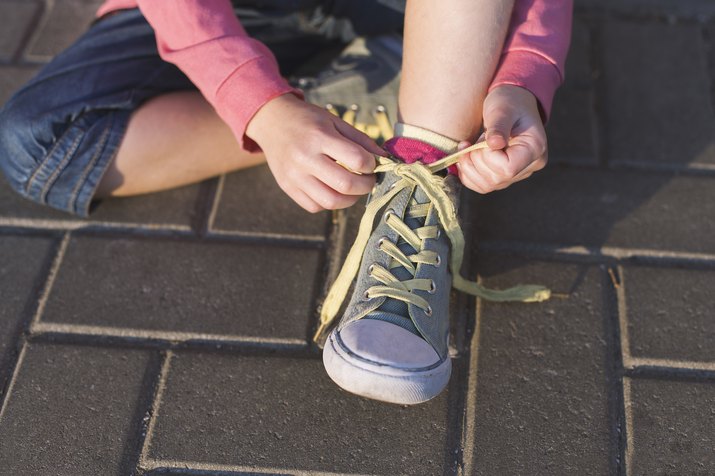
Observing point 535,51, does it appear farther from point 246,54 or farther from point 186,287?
point 186,287

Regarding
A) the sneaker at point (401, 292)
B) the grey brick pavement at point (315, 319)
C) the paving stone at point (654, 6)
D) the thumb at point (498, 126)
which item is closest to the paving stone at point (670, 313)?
the grey brick pavement at point (315, 319)

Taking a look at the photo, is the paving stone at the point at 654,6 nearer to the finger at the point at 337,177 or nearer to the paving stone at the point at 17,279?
the finger at the point at 337,177

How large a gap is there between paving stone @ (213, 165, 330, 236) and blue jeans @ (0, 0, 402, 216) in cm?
21

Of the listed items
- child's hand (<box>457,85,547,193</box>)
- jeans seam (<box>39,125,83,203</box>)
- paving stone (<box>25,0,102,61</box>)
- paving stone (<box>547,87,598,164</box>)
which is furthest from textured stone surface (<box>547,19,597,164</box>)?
paving stone (<box>25,0,102,61</box>)

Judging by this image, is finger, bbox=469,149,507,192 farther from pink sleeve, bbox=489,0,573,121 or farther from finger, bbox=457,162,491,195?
pink sleeve, bbox=489,0,573,121

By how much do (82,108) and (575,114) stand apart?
955 millimetres

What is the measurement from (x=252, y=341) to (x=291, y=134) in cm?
34

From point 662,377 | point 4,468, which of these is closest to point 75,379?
point 4,468

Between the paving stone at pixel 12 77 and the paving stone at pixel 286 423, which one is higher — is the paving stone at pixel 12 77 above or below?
above

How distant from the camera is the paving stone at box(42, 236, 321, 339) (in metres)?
1.29

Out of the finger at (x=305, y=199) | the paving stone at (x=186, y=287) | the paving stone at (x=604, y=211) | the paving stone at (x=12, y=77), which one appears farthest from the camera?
the paving stone at (x=12, y=77)

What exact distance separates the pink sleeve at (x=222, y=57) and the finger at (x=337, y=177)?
17 cm

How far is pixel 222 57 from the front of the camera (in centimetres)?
124

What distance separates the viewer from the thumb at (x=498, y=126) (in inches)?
41.6
